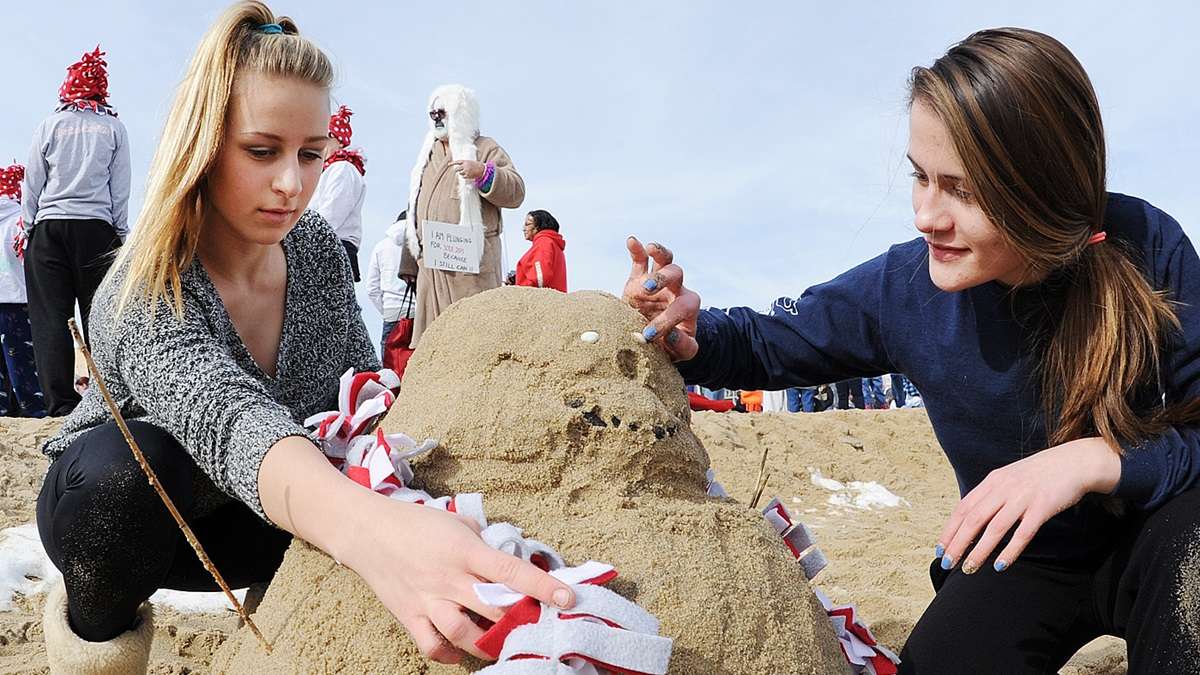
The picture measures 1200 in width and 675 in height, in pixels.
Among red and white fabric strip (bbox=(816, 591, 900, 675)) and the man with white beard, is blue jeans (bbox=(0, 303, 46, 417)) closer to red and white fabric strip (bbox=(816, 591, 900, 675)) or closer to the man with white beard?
the man with white beard

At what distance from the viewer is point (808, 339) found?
2.15 meters

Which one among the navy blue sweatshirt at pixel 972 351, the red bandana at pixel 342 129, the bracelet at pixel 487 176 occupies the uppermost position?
the red bandana at pixel 342 129

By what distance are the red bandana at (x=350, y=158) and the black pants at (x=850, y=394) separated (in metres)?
5.59

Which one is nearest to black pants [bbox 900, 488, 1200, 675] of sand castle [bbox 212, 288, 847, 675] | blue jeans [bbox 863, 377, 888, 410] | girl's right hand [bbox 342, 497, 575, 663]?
sand castle [bbox 212, 288, 847, 675]

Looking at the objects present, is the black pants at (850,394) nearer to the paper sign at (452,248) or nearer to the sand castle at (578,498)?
the paper sign at (452,248)

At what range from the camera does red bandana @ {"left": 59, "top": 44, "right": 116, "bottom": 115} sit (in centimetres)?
482

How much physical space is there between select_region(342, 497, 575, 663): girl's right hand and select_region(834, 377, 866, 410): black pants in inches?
353

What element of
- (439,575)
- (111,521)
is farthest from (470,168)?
(439,575)

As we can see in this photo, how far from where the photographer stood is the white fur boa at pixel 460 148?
15.8 ft

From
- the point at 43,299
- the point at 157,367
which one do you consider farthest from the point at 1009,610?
the point at 43,299

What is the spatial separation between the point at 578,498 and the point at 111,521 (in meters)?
0.87

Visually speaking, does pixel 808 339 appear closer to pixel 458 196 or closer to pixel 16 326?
pixel 458 196

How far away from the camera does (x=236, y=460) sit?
4.93ft

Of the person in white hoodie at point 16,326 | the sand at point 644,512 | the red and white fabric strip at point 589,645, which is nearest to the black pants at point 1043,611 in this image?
the sand at point 644,512
